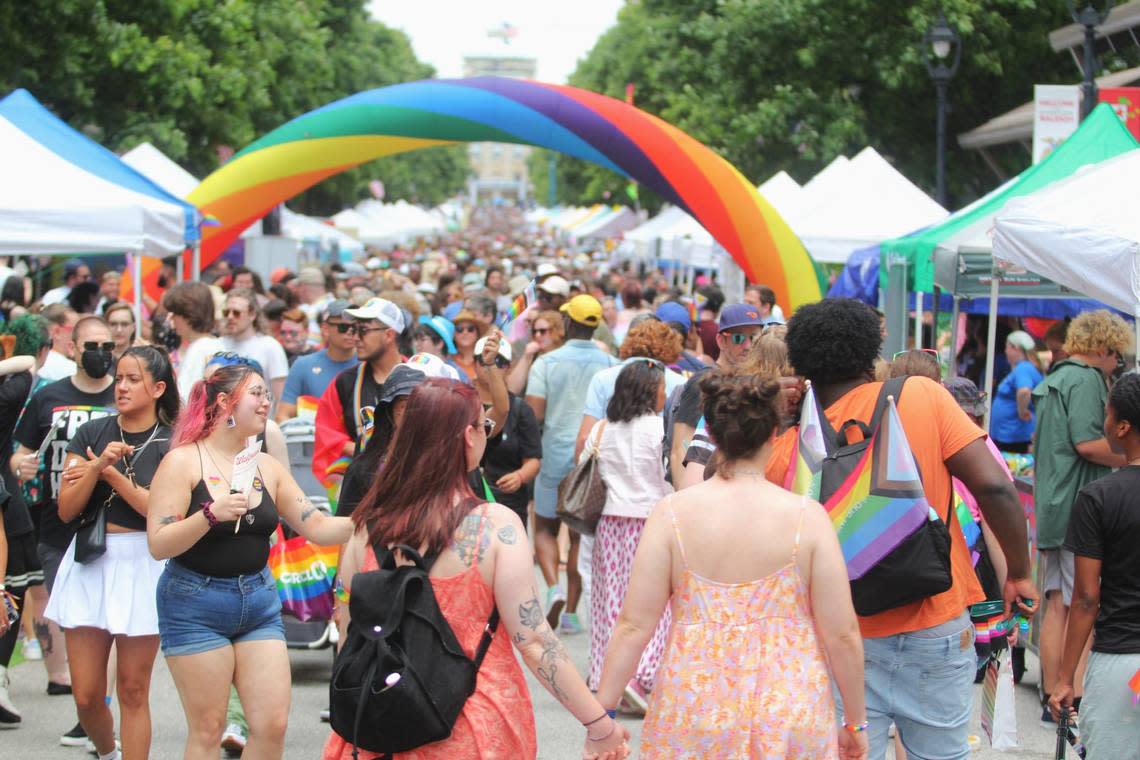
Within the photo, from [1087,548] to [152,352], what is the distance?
3.38 metres

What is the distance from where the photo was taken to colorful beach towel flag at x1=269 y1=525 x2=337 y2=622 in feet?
22.3

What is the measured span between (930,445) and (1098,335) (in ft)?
10.2

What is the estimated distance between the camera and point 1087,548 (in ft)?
14.2

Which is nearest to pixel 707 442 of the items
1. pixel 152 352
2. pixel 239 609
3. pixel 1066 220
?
pixel 239 609

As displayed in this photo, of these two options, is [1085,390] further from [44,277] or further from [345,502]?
[44,277]

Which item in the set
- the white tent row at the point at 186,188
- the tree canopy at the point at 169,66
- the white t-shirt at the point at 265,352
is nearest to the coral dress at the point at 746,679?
the white t-shirt at the point at 265,352

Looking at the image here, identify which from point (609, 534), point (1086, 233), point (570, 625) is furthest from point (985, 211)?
point (609, 534)

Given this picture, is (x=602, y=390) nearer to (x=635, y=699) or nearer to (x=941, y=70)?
(x=635, y=699)

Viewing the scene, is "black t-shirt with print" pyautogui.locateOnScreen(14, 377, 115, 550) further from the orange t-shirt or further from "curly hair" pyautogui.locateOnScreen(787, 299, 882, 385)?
the orange t-shirt

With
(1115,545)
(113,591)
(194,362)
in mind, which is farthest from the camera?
(194,362)

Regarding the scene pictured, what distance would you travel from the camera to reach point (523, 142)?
46.0ft

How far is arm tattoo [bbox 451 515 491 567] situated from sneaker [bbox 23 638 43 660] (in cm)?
532

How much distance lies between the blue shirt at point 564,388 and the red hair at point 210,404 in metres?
3.75

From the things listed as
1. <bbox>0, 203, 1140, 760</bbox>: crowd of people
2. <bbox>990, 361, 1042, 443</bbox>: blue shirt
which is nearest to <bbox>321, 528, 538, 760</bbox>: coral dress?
<bbox>0, 203, 1140, 760</bbox>: crowd of people
